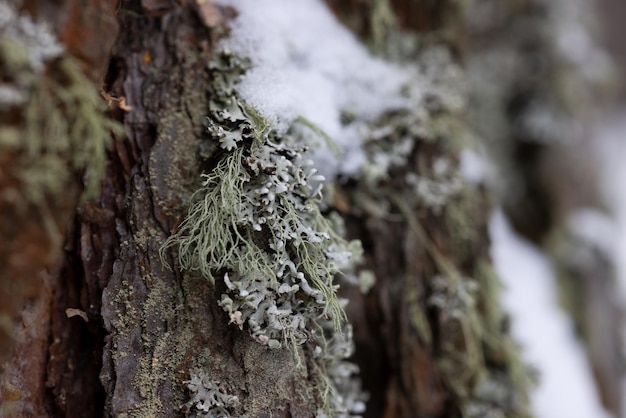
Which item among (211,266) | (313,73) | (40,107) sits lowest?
(40,107)

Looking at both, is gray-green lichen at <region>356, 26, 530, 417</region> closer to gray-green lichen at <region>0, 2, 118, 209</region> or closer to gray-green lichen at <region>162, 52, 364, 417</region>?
gray-green lichen at <region>162, 52, 364, 417</region>

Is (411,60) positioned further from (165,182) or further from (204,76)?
(165,182)

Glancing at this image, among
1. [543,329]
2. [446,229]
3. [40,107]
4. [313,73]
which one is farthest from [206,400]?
[543,329]

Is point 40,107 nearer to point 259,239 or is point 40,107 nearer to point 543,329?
point 259,239

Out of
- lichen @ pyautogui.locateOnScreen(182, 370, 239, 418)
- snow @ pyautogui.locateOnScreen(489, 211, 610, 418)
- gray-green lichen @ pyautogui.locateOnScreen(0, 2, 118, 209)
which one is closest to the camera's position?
lichen @ pyautogui.locateOnScreen(182, 370, 239, 418)

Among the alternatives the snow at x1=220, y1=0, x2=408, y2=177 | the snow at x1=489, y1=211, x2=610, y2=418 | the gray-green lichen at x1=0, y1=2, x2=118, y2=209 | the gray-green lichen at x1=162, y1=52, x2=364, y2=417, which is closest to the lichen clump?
the gray-green lichen at x1=162, y1=52, x2=364, y2=417

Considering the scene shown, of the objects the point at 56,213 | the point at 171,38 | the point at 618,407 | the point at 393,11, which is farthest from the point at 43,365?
the point at 618,407
